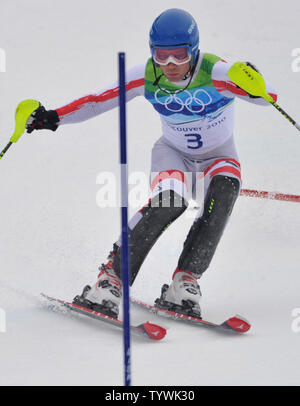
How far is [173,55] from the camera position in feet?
10.6

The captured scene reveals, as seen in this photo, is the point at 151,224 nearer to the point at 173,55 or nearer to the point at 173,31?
the point at 173,55

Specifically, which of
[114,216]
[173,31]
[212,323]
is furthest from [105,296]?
[114,216]

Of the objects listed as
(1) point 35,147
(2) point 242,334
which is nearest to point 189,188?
(2) point 242,334

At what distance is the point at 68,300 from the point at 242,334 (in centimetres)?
109

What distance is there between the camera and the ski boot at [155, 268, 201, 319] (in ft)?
11.0

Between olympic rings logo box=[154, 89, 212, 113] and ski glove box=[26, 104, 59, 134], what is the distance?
555 millimetres

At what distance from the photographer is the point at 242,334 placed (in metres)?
3.06

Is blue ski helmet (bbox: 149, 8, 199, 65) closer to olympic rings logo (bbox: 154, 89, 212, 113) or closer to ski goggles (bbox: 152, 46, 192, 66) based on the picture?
ski goggles (bbox: 152, 46, 192, 66)

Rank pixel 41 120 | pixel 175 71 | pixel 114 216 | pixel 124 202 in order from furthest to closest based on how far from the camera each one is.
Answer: pixel 114 216 → pixel 41 120 → pixel 175 71 → pixel 124 202

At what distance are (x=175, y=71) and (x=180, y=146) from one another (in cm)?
49

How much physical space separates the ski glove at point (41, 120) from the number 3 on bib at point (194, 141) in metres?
0.70

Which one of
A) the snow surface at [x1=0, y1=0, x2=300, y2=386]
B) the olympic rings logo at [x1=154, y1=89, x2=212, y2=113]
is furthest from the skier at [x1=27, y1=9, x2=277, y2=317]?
the snow surface at [x1=0, y1=0, x2=300, y2=386]

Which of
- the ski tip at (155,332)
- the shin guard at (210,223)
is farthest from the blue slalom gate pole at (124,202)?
the shin guard at (210,223)

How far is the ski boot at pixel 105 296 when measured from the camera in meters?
3.30
